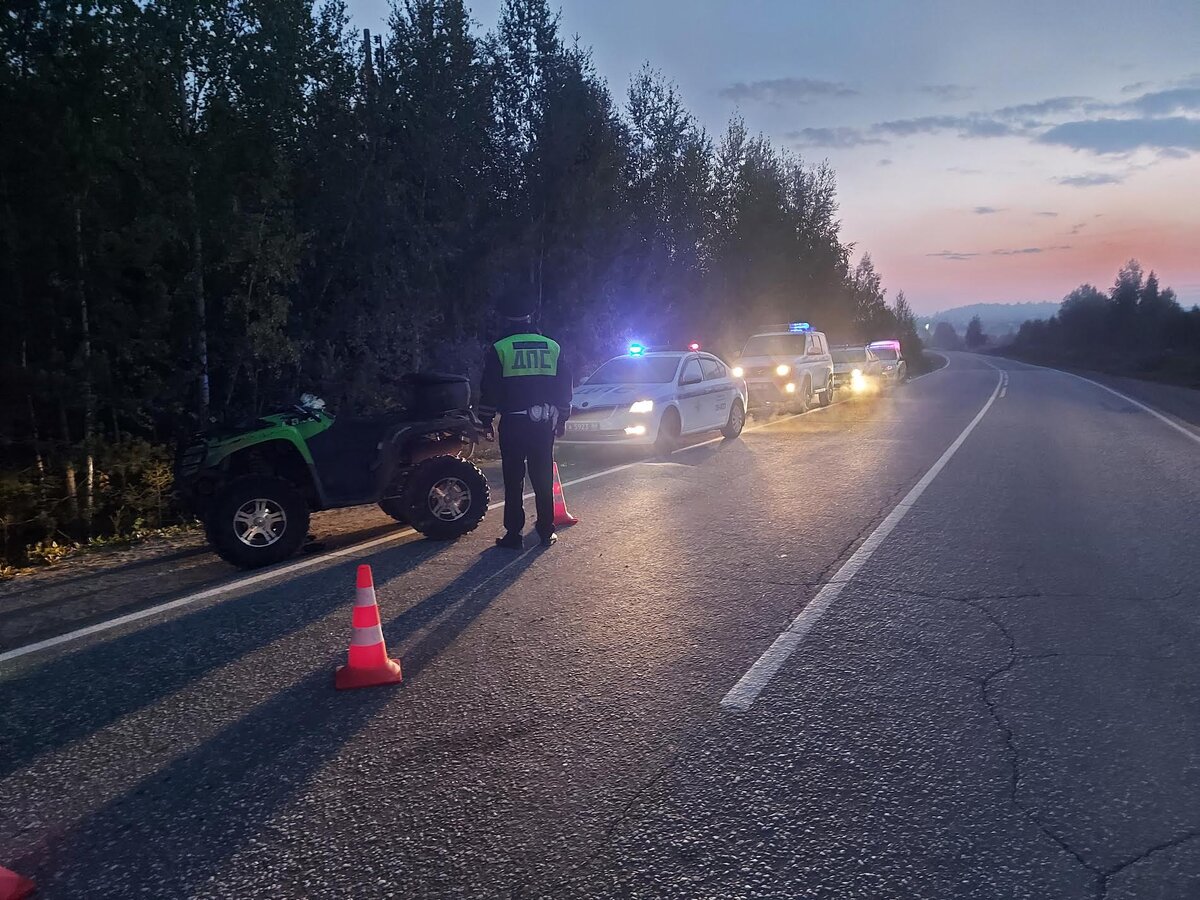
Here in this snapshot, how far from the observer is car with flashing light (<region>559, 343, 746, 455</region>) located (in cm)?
1310

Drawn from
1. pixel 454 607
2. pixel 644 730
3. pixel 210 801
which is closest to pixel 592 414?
pixel 454 607

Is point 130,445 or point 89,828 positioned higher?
point 130,445

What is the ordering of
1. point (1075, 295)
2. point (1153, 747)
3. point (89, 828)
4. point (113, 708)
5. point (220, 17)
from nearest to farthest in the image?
point (89, 828) < point (1153, 747) < point (113, 708) < point (220, 17) < point (1075, 295)

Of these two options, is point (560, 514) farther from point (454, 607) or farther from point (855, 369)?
point (855, 369)

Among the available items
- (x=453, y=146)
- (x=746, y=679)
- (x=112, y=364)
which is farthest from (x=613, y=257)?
(x=746, y=679)

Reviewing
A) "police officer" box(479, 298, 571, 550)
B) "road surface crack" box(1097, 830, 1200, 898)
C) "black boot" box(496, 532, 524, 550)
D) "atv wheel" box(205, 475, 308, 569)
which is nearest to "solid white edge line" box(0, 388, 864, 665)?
"atv wheel" box(205, 475, 308, 569)

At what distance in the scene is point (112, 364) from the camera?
9320 mm

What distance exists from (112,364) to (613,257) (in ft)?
45.5

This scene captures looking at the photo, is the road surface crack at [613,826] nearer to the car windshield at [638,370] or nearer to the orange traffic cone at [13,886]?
the orange traffic cone at [13,886]

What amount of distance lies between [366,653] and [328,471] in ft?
10.6

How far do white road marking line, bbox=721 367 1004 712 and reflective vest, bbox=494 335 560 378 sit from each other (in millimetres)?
2901

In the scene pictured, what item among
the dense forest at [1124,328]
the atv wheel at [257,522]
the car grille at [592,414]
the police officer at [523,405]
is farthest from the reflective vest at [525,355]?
the dense forest at [1124,328]

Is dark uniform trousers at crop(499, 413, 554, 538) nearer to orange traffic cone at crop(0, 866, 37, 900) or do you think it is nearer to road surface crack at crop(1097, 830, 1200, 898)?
orange traffic cone at crop(0, 866, 37, 900)

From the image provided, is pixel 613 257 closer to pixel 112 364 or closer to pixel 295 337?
pixel 295 337
